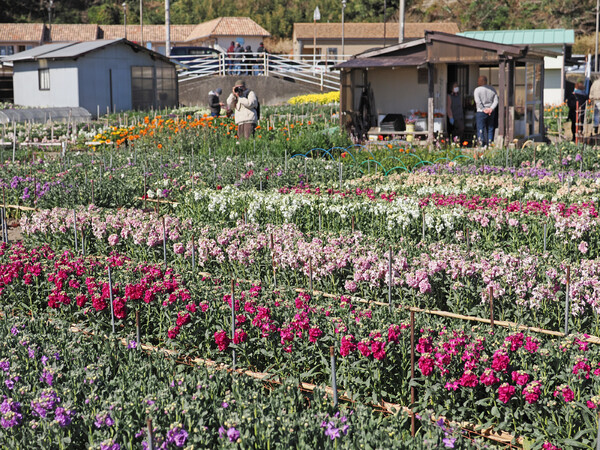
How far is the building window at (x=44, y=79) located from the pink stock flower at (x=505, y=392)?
91.3ft

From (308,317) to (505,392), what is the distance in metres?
1.59

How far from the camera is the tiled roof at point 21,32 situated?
55.7 meters

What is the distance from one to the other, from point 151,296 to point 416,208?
367 centimetres

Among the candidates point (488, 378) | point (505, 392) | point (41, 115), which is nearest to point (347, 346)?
point (488, 378)

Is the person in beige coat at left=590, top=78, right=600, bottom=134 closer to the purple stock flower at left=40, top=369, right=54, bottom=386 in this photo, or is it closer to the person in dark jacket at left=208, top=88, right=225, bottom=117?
the person in dark jacket at left=208, top=88, right=225, bottom=117

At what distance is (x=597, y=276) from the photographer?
6.08m

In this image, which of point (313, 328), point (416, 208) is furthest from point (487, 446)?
point (416, 208)

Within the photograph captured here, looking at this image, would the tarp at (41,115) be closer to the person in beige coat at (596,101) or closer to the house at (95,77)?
the house at (95,77)

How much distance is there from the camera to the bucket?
1919 cm

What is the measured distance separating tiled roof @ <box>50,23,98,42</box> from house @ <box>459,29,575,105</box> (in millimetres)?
34230

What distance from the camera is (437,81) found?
65.9 feet

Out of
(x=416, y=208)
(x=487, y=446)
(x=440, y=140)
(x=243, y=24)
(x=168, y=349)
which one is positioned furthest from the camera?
(x=243, y=24)

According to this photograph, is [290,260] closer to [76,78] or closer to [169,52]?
[76,78]

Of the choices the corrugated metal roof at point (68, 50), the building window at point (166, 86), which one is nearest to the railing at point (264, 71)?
the building window at point (166, 86)
